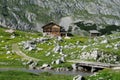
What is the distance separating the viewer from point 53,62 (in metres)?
95.9

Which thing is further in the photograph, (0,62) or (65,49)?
(65,49)

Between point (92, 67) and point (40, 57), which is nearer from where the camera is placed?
point (92, 67)

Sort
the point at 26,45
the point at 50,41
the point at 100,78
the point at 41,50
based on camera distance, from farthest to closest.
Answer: the point at 50,41
the point at 26,45
the point at 41,50
the point at 100,78

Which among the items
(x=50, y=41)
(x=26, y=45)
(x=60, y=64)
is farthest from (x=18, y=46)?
(x=60, y=64)

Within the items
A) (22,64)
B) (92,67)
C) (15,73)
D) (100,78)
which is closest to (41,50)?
(22,64)

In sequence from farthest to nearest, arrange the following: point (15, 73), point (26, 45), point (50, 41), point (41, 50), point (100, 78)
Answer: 1. point (50, 41)
2. point (26, 45)
3. point (41, 50)
4. point (15, 73)
5. point (100, 78)

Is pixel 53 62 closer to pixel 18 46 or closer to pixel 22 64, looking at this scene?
pixel 22 64

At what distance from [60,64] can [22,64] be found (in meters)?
10.7

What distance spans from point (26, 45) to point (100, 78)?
84389 millimetres

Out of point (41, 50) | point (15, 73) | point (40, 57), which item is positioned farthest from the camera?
point (41, 50)

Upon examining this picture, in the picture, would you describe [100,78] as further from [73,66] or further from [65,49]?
[65,49]

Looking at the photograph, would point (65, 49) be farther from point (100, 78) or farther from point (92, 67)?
point (100, 78)

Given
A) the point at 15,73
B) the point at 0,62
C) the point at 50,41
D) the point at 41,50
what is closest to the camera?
the point at 15,73

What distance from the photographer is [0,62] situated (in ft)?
333
